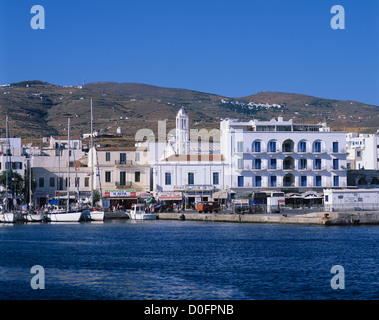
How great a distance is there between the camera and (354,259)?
34.8 meters

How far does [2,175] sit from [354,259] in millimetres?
50541

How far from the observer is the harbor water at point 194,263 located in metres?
26.5

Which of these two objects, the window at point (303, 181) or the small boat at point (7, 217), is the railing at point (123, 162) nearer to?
the small boat at point (7, 217)

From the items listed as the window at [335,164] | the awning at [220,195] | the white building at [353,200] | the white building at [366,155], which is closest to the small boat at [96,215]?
the awning at [220,195]

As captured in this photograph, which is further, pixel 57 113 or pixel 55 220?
pixel 57 113

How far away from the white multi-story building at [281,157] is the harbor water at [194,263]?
70.9 feet

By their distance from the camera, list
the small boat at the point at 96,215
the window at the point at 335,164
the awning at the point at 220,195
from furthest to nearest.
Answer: the window at the point at 335,164 → the awning at the point at 220,195 → the small boat at the point at 96,215

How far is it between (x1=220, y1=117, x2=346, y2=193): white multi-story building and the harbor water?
2161 centimetres

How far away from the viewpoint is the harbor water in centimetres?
2653
